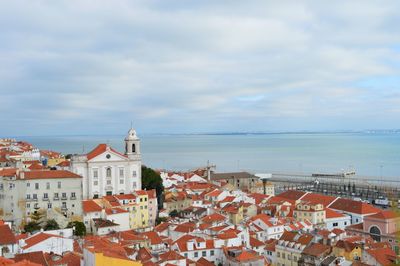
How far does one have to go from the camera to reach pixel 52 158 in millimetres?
59656

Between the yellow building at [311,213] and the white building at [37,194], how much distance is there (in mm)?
15931

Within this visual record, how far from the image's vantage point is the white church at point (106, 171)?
1677 inches

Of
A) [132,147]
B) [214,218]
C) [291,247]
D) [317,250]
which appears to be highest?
[132,147]

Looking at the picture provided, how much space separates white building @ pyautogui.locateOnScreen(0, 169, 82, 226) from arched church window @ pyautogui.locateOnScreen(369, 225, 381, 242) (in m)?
19.2

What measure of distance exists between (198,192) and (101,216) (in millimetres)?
Result: 16288

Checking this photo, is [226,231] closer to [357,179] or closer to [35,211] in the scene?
[35,211]

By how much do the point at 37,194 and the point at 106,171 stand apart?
420 inches

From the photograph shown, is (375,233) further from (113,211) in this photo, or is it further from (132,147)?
(132,147)

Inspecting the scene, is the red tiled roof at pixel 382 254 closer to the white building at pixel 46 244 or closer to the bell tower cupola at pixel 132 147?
the white building at pixel 46 244

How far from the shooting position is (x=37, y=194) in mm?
33156

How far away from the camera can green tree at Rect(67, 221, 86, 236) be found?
95.8 ft

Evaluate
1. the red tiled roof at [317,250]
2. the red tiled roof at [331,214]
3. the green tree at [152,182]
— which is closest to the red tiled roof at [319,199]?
the red tiled roof at [331,214]

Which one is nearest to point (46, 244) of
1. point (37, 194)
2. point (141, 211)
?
point (37, 194)

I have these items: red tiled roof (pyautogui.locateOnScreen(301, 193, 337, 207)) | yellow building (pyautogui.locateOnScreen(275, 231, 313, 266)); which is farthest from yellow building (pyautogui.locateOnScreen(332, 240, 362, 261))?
red tiled roof (pyautogui.locateOnScreen(301, 193, 337, 207))
